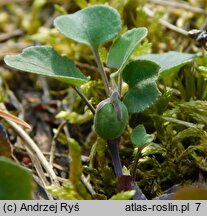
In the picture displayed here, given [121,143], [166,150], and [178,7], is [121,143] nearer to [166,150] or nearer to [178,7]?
[166,150]

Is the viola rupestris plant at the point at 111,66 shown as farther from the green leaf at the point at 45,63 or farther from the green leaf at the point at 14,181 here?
the green leaf at the point at 14,181

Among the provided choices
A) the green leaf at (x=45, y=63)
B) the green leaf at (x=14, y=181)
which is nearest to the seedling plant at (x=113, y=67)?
the green leaf at (x=45, y=63)

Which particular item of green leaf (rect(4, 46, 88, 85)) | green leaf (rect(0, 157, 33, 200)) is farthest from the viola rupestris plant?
green leaf (rect(0, 157, 33, 200))

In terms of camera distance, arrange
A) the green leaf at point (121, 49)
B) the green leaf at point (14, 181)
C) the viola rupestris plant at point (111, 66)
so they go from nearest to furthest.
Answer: the green leaf at point (14, 181)
the viola rupestris plant at point (111, 66)
the green leaf at point (121, 49)

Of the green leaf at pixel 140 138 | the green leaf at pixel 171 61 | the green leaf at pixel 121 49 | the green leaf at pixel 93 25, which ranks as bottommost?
the green leaf at pixel 140 138

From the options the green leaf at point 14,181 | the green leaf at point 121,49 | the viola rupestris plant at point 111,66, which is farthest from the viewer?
the green leaf at point 121,49

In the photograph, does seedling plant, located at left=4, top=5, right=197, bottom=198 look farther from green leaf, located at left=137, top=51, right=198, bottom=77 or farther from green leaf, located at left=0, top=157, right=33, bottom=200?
green leaf, located at left=0, top=157, right=33, bottom=200

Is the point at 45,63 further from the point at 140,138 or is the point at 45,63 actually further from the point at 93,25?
the point at 140,138
